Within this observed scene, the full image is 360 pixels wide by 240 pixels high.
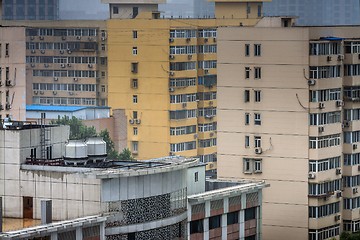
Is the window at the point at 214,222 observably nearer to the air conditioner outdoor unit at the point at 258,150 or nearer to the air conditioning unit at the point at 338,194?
the air conditioner outdoor unit at the point at 258,150

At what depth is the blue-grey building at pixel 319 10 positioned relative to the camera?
144 m

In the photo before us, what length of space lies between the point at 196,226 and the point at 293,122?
9631mm

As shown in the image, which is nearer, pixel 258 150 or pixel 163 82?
pixel 258 150

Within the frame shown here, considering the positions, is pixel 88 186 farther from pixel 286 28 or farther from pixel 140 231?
pixel 286 28

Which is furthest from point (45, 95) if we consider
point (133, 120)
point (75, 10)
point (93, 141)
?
point (93, 141)

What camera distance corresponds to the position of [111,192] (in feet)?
140

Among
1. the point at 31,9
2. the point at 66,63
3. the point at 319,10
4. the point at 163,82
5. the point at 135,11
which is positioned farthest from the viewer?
the point at 319,10

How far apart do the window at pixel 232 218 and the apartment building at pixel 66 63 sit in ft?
140

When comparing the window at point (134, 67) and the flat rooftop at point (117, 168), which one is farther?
the window at point (134, 67)

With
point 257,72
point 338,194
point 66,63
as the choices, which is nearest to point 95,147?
point 257,72

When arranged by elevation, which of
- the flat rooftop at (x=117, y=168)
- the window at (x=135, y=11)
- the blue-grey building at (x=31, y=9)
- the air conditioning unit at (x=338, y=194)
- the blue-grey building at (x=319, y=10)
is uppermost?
the blue-grey building at (x=319, y=10)

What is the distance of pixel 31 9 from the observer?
4729 inches

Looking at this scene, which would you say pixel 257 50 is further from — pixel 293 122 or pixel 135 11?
pixel 135 11

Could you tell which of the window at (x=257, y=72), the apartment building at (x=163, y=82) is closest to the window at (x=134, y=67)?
the apartment building at (x=163, y=82)
